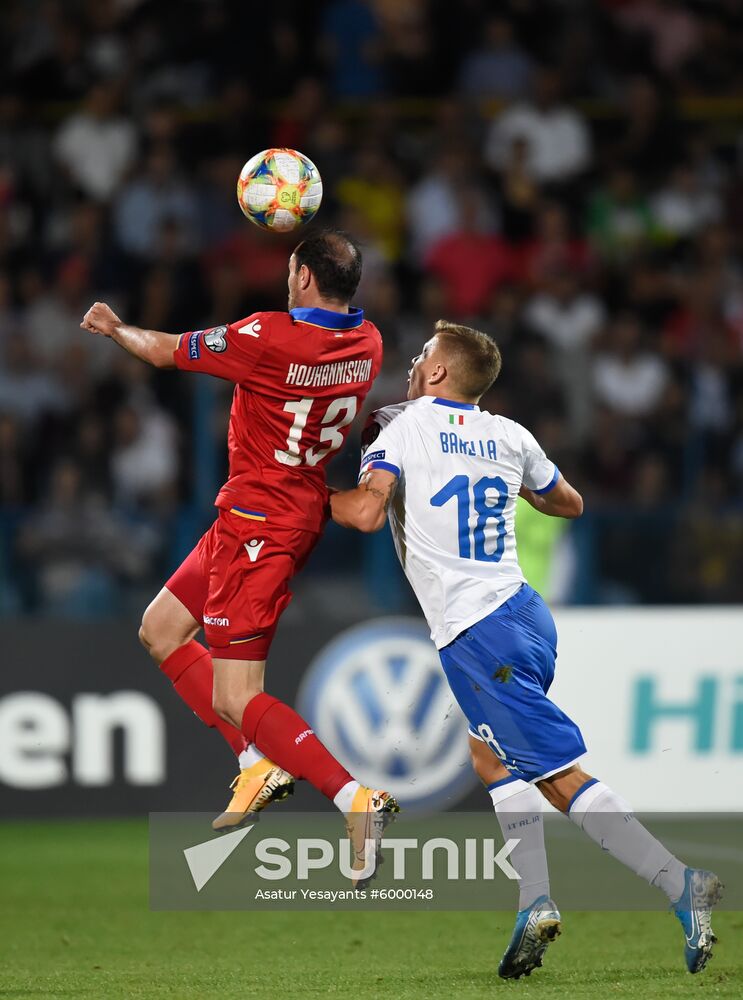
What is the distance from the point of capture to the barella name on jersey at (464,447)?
514 centimetres

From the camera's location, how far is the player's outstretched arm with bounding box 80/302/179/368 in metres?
5.16

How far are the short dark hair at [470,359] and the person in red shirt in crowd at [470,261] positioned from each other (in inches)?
219

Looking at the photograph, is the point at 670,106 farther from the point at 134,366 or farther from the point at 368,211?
the point at 134,366

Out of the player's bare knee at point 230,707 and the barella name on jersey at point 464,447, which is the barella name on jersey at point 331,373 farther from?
the player's bare knee at point 230,707

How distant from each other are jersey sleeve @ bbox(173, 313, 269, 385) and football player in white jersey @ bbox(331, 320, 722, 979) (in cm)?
48

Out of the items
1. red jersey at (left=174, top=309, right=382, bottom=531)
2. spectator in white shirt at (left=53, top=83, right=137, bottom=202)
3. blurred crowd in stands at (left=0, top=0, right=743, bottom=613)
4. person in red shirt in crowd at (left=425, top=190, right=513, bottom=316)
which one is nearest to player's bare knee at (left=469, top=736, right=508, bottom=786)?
red jersey at (left=174, top=309, right=382, bottom=531)

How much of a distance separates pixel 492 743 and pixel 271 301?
5.59 metres

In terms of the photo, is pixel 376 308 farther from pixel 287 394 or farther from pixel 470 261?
pixel 287 394

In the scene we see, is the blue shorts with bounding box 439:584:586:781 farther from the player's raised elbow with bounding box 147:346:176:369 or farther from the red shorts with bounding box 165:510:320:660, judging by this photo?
the player's raised elbow with bounding box 147:346:176:369

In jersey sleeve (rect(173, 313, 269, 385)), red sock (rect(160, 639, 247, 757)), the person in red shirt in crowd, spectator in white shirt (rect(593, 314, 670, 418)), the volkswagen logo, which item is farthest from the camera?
the person in red shirt in crowd

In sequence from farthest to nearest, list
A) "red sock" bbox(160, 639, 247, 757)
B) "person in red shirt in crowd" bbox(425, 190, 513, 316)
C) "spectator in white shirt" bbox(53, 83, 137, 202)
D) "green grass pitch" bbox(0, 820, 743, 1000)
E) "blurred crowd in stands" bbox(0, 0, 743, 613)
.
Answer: "spectator in white shirt" bbox(53, 83, 137, 202)
"person in red shirt in crowd" bbox(425, 190, 513, 316)
"blurred crowd in stands" bbox(0, 0, 743, 613)
"red sock" bbox(160, 639, 247, 757)
"green grass pitch" bbox(0, 820, 743, 1000)

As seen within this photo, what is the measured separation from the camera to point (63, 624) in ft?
28.0

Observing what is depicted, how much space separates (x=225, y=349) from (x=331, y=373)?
1.26 feet

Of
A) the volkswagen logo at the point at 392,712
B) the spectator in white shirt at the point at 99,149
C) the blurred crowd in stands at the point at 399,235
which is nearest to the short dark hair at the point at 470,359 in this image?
the volkswagen logo at the point at 392,712
